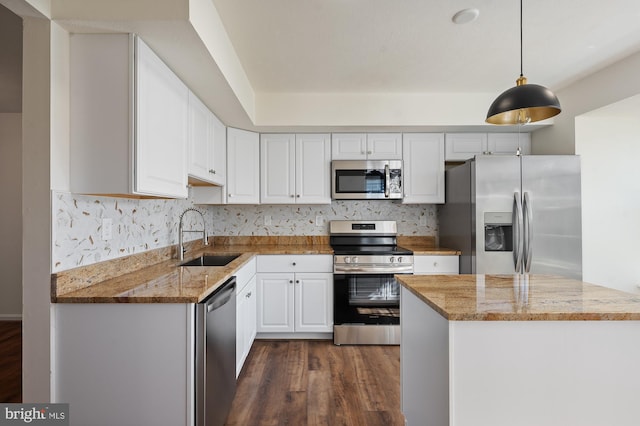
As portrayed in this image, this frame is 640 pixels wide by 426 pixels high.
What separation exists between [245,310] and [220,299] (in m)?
0.94

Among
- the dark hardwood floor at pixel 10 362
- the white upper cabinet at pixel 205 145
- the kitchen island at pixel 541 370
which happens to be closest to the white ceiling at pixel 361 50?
the white upper cabinet at pixel 205 145

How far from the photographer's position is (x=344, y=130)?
131 inches

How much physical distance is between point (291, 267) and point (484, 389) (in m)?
2.19

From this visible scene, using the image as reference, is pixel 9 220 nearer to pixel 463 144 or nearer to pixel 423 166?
pixel 423 166

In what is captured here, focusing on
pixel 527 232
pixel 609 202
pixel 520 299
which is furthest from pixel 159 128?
pixel 609 202

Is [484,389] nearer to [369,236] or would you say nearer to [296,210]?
[369,236]

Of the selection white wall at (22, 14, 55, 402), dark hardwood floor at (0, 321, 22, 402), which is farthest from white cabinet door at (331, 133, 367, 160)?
dark hardwood floor at (0, 321, 22, 402)

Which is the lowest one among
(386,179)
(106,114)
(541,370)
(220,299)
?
(541,370)

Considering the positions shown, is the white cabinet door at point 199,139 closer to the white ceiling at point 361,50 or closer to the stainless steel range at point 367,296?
the white ceiling at point 361,50

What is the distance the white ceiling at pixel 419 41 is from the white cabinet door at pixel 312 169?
23.2 inches

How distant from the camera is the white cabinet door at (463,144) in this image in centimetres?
342

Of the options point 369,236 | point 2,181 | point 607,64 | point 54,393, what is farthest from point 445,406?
point 2,181

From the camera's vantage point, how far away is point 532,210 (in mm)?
2764

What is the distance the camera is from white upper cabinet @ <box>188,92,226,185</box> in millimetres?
2277
